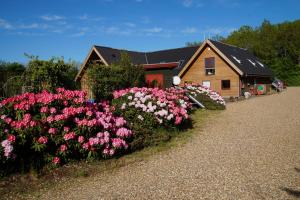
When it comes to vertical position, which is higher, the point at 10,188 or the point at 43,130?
the point at 43,130

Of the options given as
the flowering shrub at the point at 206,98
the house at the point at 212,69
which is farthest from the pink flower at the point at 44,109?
the house at the point at 212,69

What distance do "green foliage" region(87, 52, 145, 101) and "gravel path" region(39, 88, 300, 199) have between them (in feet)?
20.5

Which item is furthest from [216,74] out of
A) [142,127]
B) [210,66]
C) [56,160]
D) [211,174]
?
[56,160]

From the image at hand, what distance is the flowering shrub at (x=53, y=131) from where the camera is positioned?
6.60 metres

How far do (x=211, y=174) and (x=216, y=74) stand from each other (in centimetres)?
2476

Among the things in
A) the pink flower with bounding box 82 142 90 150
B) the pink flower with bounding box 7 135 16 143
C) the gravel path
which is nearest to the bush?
the gravel path

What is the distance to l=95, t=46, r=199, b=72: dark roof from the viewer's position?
33.5m

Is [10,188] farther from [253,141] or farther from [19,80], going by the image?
[19,80]

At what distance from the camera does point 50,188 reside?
585 cm

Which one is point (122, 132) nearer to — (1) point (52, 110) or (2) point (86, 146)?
(2) point (86, 146)

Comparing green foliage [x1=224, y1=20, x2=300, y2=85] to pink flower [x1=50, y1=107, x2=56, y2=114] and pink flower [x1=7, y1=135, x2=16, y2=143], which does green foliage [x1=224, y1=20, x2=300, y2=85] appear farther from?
pink flower [x1=7, y1=135, x2=16, y2=143]

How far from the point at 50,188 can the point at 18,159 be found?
4.24 ft

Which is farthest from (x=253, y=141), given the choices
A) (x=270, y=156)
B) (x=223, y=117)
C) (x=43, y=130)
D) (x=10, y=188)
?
(x=10, y=188)

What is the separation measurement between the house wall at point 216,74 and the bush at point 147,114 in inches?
763
